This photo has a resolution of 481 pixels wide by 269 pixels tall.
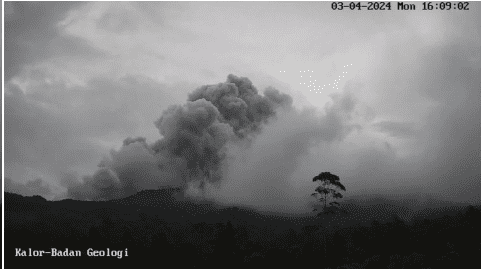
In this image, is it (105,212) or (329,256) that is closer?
(329,256)

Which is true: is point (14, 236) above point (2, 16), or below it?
below

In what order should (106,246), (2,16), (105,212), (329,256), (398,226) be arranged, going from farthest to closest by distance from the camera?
(105,212), (398,226), (329,256), (106,246), (2,16)

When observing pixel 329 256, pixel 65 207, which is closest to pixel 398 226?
pixel 329 256

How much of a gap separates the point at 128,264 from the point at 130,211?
12643 cm

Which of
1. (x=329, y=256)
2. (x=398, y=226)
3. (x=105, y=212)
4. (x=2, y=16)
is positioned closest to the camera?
(x=2, y=16)

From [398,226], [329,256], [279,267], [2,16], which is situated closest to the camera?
[2,16]

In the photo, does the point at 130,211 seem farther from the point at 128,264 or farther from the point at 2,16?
the point at 2,16

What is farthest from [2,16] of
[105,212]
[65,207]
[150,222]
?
[65,207]

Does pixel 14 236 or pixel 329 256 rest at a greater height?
pixel 14 236

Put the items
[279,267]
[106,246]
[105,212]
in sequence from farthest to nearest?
[105,212] < [106,246] < [279,267]

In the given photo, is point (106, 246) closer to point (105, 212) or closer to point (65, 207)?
point (105, 212)

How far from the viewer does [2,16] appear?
27938 millimetres

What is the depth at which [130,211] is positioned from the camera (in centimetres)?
16988

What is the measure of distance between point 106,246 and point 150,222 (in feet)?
309
